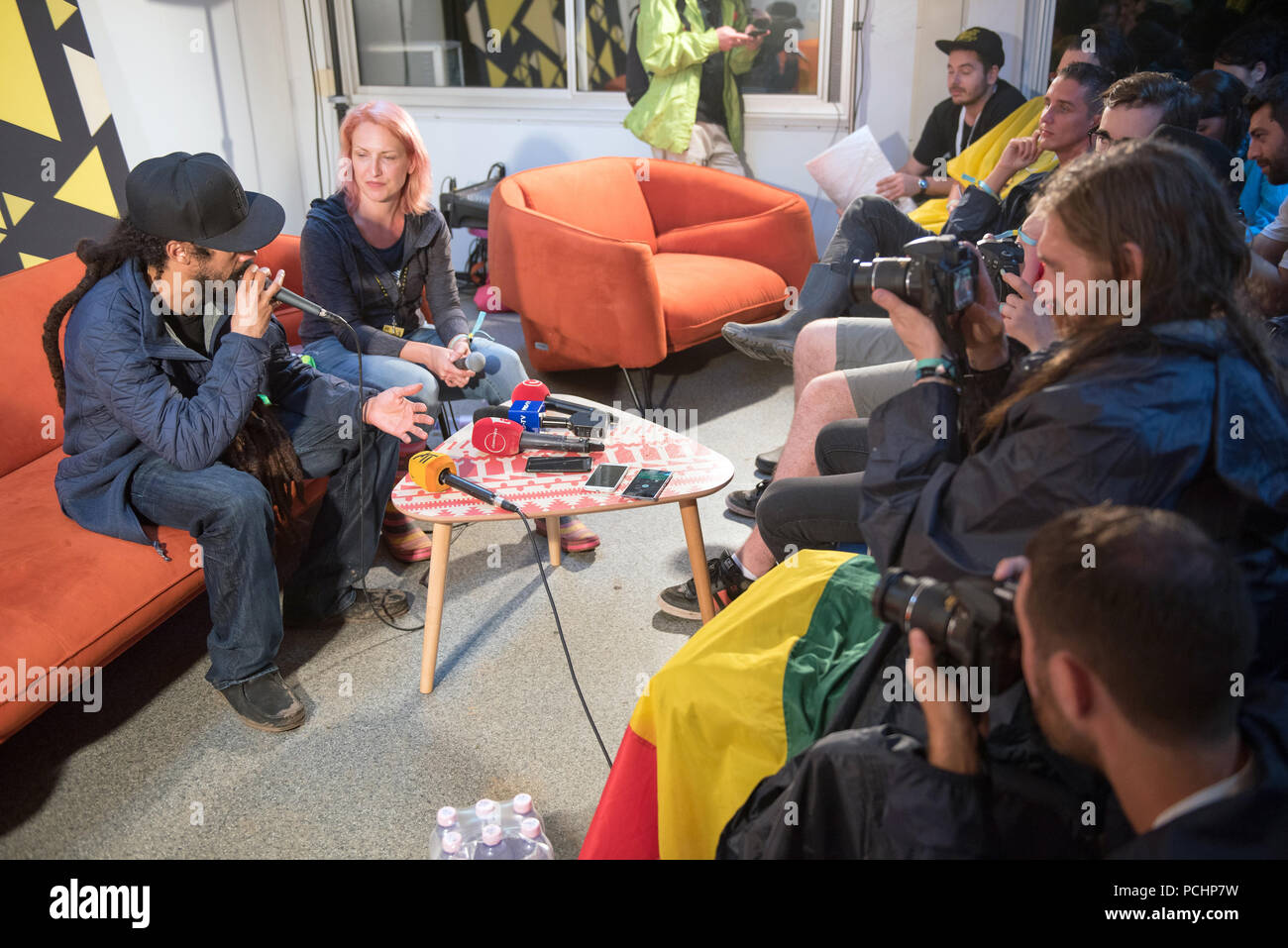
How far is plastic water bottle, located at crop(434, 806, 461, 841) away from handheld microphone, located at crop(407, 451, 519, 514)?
1.98ft

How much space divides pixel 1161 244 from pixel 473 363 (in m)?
1.86

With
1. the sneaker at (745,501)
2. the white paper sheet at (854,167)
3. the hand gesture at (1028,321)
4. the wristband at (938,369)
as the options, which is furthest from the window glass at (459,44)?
the wristband at (938,369)

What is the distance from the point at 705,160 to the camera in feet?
15.2

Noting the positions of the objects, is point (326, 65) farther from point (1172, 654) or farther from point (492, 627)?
point (1172, 654)

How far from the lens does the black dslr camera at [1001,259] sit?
2.28 m

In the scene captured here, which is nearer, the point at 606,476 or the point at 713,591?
the point at 606,476

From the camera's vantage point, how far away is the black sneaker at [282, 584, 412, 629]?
241 centimetres

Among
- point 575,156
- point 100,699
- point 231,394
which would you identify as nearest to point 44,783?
point 100,699

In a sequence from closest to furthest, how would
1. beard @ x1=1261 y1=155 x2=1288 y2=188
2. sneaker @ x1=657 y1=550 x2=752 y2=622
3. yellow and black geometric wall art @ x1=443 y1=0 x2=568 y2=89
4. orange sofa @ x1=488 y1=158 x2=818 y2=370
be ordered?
1. sneaker @ x1=657 y1=550 x2=752 y2=622
2. beard @ x1=1261 y1=155 x2=1288 y2=188
3. orange sofa @ x1=488 y1=158 x2=818 y2=370
4. yellow and black geometric wall art @ x1=443 y1=0 x2=568 y2=89

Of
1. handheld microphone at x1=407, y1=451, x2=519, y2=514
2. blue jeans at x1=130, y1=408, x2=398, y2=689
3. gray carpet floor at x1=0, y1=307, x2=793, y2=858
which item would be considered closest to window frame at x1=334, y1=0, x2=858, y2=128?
gray carpet floor at x1=0, y1=307, x2=793, y2=858

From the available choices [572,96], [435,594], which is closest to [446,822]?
[435,594]

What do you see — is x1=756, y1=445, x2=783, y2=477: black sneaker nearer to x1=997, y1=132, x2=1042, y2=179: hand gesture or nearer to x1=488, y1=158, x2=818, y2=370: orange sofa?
x1=488, y1=158, x2=818, y2=370: orange sofa

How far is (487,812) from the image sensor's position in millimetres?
1733

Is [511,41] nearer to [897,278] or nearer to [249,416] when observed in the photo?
[249,416]
